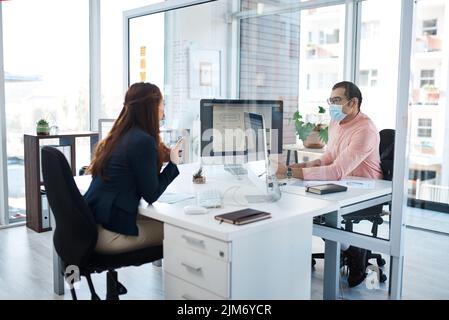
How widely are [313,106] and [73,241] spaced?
198 centimetres

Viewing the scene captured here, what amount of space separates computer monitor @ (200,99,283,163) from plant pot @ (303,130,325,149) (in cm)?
36

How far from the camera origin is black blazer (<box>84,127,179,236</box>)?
6.82ft

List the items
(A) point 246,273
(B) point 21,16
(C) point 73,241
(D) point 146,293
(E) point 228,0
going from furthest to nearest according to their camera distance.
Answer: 1. (B) point 21,16
2. (E) point 228,0
3. (D) point 146,293
4. (C) point 73,241
5. (A) point 246,273

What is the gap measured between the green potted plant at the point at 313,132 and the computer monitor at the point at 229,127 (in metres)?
0.34

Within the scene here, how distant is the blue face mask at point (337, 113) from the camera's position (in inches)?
114

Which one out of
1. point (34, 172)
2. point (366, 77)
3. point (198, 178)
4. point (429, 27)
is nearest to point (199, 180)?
point (198, 178)

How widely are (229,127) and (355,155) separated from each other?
30.3 inches

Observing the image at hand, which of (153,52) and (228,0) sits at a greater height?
(228,0)

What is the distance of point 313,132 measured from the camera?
10.2 ft

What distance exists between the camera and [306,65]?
442cm

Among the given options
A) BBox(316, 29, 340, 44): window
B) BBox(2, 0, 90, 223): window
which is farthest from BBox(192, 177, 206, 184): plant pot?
BBox(316, 29, 340, 44): window

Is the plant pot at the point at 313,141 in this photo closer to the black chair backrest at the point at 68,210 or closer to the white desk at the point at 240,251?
the white desk at the point at 240,251
